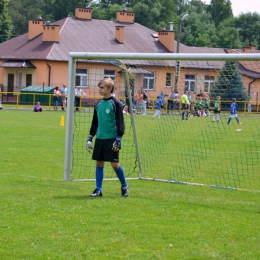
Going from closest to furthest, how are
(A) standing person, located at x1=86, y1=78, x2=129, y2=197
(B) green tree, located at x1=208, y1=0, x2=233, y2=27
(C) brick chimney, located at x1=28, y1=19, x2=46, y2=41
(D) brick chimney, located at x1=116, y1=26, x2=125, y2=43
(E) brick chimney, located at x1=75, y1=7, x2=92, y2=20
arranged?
(A) standing person, located at x1=86, y1=78, x2=129, y2=197, (C) brick chimney, located at x1=28, y1=19, x2=46, y2=41, (D) brick chimney, located at x1=116, y1=26, x2=125, y2=43, (E) brick chimney, located at x1=75, y1=7, x2=92, y2=20, (B) green tree, located at x1=208, y1=0, x2=233, y2=27

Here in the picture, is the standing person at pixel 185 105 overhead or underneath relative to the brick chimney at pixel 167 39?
underneath

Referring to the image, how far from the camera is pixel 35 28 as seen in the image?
190ft

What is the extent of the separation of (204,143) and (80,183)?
1035 centimetres

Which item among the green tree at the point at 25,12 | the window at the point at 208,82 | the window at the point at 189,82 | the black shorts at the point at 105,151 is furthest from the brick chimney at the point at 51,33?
the black shorts at the point at 105,151

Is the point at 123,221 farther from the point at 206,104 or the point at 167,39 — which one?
the point at 167,39

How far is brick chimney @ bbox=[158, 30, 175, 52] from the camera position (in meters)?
61.3

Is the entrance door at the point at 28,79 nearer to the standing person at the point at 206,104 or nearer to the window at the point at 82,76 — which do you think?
the standing person at the point at 206,104

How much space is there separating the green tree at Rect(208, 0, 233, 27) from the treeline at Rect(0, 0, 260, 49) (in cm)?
236

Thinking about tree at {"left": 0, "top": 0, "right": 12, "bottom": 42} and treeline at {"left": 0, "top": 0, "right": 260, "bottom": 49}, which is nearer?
tree at {"left": 0, "top": 0, "right": 12, "bottom": 42}

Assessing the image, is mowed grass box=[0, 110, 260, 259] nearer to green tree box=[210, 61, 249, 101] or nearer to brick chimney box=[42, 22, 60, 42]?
green tree box=[210, 61, 249, 101]

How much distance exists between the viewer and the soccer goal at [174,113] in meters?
11.0

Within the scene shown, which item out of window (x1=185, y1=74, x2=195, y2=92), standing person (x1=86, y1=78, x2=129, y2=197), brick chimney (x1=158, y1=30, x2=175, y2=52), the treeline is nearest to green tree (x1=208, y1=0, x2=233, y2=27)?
the treeline

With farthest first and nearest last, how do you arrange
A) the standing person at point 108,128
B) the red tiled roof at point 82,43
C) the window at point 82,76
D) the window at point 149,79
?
the red tiled roof at point 82,43, the window at point 149,79, the window at point 82,76, the standing person at point 108,128

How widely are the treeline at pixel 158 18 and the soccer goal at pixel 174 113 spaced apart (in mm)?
60409
